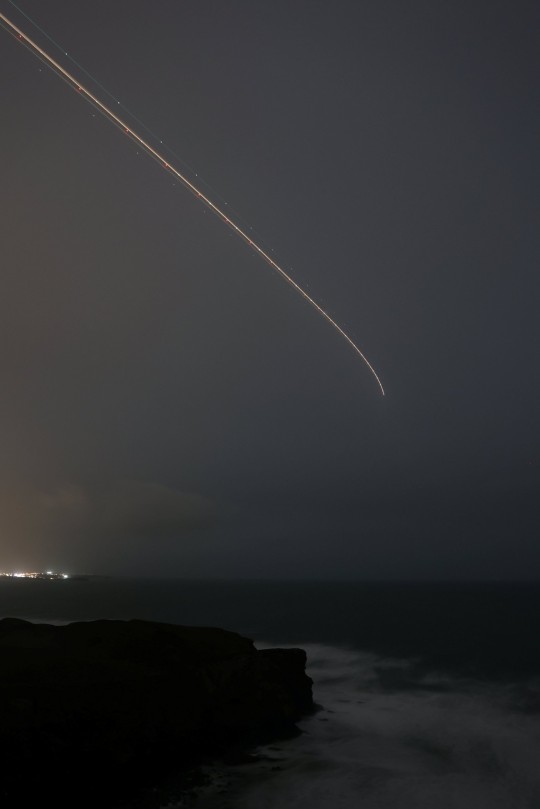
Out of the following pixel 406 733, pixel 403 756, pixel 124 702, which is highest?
pixel 124 702

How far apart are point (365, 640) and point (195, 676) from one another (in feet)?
148

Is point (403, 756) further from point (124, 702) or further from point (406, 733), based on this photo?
point (124, 702)

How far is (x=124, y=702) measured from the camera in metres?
19.7

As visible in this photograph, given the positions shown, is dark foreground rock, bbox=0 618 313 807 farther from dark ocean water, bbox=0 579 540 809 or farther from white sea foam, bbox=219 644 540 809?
white sea foam, bbox=219 644 540 809

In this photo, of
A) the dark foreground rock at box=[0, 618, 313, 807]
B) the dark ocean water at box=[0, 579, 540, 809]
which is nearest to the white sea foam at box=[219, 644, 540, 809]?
the dark ocean water at box=[0, 579, 540, 809]

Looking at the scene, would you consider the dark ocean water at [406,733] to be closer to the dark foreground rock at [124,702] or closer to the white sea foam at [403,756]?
the white sea foam at [403,756]

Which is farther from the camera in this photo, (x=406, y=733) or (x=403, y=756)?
(x=406, y=733)

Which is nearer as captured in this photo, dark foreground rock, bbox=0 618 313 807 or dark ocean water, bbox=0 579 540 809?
dark foreground rock, bbox=0 618 313 807

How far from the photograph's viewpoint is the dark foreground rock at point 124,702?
17047 mm

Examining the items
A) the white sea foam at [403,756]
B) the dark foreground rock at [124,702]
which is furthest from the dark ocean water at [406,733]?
the dark foreground rock at [124,702]

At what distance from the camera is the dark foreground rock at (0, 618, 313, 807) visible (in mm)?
17047

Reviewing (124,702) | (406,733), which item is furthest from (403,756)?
(124,702)

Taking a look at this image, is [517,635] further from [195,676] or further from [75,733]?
[75,733]

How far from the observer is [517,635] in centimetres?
6869
